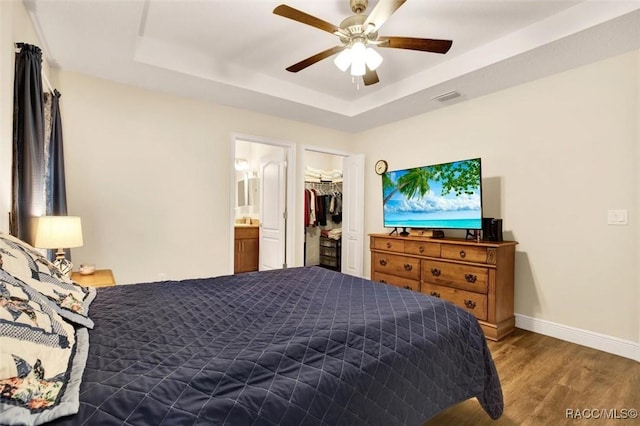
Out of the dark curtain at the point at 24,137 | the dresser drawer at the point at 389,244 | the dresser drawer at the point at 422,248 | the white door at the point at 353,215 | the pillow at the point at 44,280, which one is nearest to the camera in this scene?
the pillow at the point at 44,280

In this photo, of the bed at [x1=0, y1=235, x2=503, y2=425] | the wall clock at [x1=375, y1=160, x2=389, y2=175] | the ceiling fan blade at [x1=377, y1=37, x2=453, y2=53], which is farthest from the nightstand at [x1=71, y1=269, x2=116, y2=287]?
the wall clock at [x1=375, y1=160, x2=389, y2=175]

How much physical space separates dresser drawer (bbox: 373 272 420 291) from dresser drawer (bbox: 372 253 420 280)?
4 cm

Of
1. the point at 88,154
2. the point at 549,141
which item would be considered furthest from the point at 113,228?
the point at 549,141

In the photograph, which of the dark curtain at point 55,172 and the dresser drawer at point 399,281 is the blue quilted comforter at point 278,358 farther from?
the dresser drawer at point 399,281

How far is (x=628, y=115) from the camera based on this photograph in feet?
8.28

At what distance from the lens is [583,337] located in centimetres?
272

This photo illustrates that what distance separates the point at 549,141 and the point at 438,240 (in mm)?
1360

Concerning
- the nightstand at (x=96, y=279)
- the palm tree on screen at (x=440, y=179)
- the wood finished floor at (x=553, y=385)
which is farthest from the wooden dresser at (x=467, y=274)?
the nightstand at (x=96, y=279)

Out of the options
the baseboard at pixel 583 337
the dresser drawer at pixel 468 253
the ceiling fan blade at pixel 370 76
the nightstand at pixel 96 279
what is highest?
the ceiling fan blade at pixel 370 76

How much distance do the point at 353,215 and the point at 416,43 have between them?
2995 mm

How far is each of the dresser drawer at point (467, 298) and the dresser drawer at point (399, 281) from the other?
173 mm

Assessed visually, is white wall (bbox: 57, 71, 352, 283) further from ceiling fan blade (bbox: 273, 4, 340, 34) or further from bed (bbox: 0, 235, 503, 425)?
ceiling fan blade (bbox: 273, 4, 340, 34)

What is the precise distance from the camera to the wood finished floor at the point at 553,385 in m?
1.73

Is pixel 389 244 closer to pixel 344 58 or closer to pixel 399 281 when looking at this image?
pixel 399 281
